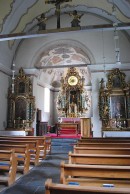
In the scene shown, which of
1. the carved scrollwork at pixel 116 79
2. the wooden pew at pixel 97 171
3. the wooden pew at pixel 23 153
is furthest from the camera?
the carved scrollwork at pixel 116 79

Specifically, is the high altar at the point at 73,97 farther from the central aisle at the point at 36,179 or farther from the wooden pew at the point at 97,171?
the wooden pew at the point at 97,171

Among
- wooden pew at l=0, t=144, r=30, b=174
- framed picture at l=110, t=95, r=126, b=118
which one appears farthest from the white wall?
wooden pew at l=0, t=144, r=30, b=174

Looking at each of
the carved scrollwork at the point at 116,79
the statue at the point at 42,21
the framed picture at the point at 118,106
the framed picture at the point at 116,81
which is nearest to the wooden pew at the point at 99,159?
the statue at the point at 42,21

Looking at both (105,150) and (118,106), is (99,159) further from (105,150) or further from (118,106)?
(118,106)

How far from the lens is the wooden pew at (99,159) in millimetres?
3410

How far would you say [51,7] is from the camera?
11.1 meters

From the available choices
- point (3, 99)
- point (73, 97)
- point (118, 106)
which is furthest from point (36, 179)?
point (73, 97)

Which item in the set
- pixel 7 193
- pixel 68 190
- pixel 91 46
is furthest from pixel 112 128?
pixel 68 190

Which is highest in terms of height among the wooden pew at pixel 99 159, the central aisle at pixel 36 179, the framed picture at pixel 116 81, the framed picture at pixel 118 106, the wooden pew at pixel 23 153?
the framed picture at pixel 116 81

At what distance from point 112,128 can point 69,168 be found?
28.6 ft

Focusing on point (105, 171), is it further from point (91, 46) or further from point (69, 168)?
point (91, 46)

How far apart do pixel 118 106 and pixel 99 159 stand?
8.26 metres

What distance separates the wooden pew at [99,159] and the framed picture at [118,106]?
808 cm

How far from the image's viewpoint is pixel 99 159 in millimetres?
3508
